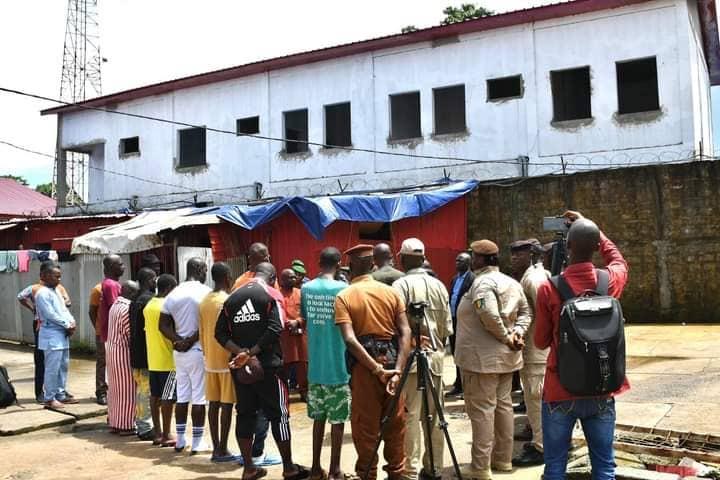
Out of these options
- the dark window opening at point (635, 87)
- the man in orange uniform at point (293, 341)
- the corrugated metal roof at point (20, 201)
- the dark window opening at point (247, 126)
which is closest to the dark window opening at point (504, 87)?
the dark window opening at point (635, 87)

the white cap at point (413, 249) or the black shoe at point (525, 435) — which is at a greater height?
the white cap at point (413, 249)

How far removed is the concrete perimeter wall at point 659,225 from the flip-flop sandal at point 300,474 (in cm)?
885

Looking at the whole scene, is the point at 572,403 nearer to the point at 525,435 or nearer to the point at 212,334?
the point at 525,435

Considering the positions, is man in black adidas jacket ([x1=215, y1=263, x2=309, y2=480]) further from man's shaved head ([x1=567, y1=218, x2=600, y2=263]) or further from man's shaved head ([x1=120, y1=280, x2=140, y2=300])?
man's shaved head ([x1=567, y1=218, x2=600, y2=263])

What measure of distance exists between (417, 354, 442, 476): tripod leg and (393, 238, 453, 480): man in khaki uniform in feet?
0.06

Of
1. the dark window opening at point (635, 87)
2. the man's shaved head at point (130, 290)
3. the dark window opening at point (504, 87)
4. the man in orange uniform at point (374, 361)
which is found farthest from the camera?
the dark window opening at point (504, 87)

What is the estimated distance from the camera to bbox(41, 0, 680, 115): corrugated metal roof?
15133mm

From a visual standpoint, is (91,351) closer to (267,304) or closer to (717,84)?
(267,304)

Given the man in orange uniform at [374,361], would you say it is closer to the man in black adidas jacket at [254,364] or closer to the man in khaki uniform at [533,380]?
the man in black adidas jacket at [254,364]

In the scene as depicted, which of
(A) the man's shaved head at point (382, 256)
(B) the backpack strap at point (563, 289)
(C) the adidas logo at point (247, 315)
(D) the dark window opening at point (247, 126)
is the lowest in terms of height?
(C) the adidas logo at point (247, 315)

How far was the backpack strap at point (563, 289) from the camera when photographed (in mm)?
3684

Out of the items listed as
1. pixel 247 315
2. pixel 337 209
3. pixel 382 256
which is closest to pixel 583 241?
pixel 382 256

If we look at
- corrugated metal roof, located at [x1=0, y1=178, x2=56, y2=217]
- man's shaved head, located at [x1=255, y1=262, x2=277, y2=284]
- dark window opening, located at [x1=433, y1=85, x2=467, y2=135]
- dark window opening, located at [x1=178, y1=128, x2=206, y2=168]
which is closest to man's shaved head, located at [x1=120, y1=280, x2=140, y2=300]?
man's shaved head, located at [x1=255, y1=262, x2=277, y2=284]

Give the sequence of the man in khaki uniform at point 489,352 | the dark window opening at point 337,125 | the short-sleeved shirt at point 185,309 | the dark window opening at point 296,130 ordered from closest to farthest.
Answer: the man in khaki uniform at point 489,352
the short-sleeved shirt at point 185,309
the dark window opening at point 337,125
the dark window opening at point 296,130
